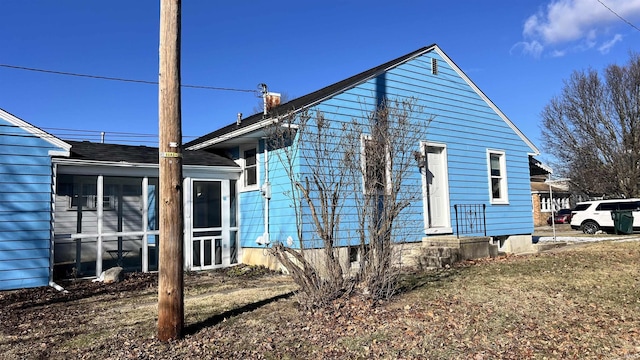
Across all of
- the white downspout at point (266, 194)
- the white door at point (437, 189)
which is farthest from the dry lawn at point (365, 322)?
the white door at point (437, 189)

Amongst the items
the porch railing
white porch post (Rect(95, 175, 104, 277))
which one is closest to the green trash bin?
the porch railing

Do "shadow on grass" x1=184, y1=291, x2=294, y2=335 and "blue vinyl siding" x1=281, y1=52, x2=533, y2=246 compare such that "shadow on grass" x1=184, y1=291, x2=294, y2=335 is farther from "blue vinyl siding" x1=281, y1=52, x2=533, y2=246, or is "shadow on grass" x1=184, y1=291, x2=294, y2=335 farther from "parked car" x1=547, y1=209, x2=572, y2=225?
"parked car" x1=547, y1=209, x2=572, y2=225

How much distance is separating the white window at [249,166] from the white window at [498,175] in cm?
705

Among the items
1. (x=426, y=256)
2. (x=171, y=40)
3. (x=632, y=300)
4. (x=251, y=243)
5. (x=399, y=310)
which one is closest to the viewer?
(x=171, y=40)

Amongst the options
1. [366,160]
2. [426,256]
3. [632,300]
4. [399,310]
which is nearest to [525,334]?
[399,310]

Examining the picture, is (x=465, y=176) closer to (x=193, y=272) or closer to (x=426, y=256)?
(x=426, y=256)

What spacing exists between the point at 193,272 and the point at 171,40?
651 cm

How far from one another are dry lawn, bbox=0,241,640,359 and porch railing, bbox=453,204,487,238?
4215mm

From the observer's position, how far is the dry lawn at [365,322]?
14.8 feet

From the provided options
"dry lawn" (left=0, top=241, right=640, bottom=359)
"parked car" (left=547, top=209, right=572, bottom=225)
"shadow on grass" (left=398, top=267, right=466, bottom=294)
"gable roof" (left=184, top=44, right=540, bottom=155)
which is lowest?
"dry lawn" (left=0, top=241, right=640, bottom=359)

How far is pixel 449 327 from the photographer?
5.11 m

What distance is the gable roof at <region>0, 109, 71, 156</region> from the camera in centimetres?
839

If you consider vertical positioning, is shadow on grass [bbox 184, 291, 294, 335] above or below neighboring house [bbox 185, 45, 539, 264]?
below

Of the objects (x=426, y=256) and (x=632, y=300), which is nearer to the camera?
(x=632, y=300)
